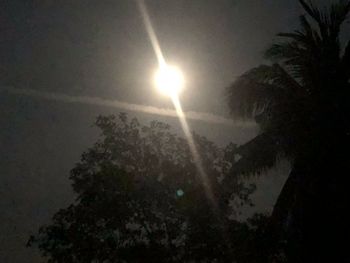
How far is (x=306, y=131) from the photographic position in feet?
38.8

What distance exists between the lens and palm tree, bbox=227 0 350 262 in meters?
10.9

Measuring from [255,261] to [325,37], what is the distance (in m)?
6.64

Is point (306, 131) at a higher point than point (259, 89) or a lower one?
lower

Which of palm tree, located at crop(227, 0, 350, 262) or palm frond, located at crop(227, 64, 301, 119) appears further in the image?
palm frond, located at crop(227, 64, 301, 119)

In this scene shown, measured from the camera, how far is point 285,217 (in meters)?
12.4

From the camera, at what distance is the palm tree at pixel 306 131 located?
35.8ft

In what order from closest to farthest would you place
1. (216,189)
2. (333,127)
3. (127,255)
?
(333,127), (127,255), (216,189)

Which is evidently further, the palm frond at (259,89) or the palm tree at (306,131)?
the palm frond at (259,89)

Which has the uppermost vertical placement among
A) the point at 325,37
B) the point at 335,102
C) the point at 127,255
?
the point at 325,37

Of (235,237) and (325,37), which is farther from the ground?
(325,37)

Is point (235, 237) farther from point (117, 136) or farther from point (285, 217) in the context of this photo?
point (117, 136)

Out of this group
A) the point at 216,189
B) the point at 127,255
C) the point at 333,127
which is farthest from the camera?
the point at 216,189

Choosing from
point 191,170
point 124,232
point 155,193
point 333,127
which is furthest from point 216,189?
point 333,127

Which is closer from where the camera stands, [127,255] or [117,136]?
[127,255]
